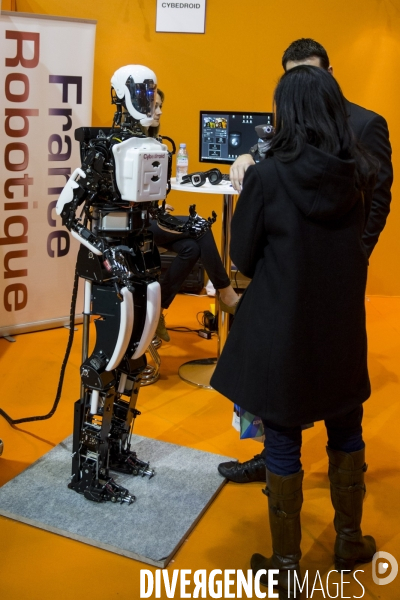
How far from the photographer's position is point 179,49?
18.5 feet

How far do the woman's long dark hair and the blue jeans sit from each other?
→ 0.82 metres

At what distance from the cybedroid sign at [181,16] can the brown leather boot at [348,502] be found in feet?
13.7

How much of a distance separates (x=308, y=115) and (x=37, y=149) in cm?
301

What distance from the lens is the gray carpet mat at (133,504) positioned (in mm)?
2619

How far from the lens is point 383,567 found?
253cm

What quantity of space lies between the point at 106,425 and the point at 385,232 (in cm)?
386

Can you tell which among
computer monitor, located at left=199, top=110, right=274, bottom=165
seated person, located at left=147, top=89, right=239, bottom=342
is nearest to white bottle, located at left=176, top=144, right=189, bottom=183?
computer monitor, located at left=199, top=110, right=274, bottom=165

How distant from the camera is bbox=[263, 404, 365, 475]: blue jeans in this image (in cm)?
218

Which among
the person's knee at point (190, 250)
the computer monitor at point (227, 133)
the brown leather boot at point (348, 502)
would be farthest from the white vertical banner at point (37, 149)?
the brown leather boot at point (348, 502)

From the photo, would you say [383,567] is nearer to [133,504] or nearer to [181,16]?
[133,504]

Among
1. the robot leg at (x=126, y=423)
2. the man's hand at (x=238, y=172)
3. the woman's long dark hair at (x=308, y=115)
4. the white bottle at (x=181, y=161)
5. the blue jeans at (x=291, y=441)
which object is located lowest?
the robot leg at (x=126, y=423)

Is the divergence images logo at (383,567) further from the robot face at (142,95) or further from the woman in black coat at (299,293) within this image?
the robot face at (142,95)

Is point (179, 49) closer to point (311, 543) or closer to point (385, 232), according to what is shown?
point (385, 232)

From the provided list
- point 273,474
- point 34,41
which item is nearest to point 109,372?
point 273,474
